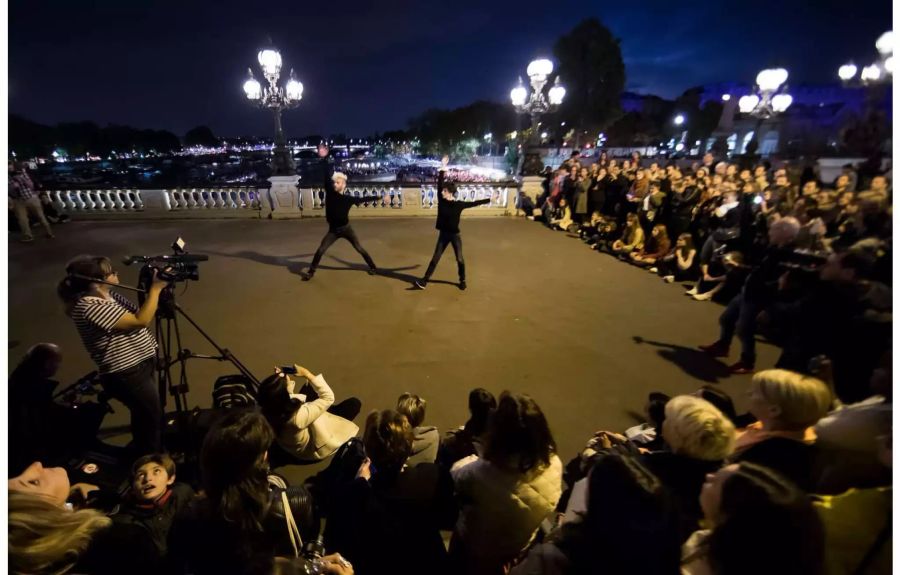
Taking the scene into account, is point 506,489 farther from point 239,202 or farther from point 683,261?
point 239,202

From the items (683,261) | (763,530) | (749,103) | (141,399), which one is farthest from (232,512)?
(749,103)

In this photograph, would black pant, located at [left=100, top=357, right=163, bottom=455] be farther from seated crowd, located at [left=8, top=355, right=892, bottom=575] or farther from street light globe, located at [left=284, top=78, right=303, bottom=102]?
street light globe, located at [left=284, top=78, right=303, bottom=102]

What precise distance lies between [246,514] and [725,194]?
7.73m

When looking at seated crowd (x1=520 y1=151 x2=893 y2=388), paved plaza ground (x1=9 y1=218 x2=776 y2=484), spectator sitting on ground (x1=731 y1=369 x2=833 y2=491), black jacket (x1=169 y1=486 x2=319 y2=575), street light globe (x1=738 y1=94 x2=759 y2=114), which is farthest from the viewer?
street light globe (x1=738 y1=94 x2=759 y2=114)

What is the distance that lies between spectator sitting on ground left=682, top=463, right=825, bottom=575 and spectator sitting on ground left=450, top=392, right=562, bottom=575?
77 centimetres

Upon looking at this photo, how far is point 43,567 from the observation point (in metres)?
1.38

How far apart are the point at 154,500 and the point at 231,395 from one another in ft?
3.55

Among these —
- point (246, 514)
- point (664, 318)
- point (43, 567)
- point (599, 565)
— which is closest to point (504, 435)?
point (599, 565)

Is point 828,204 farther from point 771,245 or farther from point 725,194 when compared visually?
point 771,245

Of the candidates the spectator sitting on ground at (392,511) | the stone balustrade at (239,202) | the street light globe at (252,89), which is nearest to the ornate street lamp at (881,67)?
the stone balustrade at (239,202)

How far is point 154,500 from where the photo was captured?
1890 mm

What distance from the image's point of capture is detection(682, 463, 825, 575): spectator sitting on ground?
1.24 meters

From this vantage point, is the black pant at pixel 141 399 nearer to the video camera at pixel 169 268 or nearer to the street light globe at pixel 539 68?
the video camera at pixel 169 268

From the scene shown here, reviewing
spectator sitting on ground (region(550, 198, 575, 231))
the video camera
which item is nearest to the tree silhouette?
spectator sitting on ground (region(550, 198, 575, 231))
